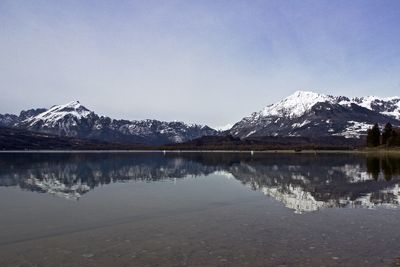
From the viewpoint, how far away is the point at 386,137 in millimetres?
189750

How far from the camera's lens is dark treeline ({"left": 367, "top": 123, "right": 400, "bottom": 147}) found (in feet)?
585

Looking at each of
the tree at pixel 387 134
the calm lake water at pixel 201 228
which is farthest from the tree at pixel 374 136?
the calm lake water at pixel 201 228

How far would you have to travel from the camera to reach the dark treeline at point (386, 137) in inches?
7018

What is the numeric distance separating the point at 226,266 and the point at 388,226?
41.4 ft

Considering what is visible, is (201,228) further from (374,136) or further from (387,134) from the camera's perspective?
(374,136)

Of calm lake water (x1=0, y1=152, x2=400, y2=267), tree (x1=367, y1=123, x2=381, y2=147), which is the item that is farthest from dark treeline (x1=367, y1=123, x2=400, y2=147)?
calm lake water (x1=0, y1=152, x2=400, y2=267)

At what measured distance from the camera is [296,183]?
50375mm

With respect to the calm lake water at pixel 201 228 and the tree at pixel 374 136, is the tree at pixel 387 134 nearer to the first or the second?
the tree at pixel 374 136

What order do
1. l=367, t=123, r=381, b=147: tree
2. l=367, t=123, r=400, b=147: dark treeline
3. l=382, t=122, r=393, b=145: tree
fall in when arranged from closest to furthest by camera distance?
l=367, t=123, r=400, b=147: dark treeline → l=382, t=122, r=393, b=145: tree → l=367, t=123, r=381, b=147: tree

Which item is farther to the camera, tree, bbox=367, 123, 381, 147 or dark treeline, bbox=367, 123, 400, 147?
tree, bbox=367, 123, 381, 147

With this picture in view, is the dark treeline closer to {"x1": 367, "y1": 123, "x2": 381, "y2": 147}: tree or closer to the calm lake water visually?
{"x1": 367, "y1": 123, "x2": 381, "y2": 147}: tree

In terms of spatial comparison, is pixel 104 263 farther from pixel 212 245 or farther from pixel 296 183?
pixel 296 183

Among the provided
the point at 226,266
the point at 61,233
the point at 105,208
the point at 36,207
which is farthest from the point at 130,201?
the point at 226,266

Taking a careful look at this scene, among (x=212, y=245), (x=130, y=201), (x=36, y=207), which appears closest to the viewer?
(x=212, y=245)
